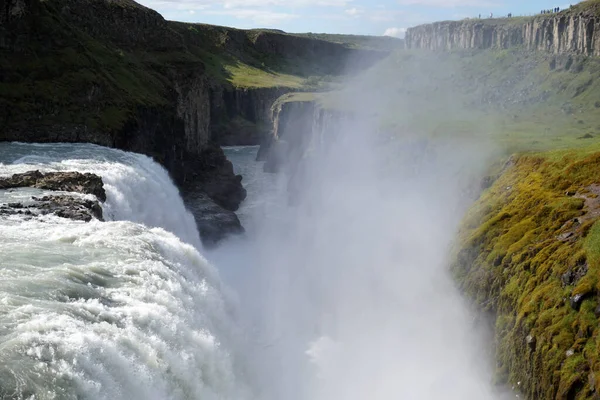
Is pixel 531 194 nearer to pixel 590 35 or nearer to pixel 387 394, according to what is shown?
pixel 387 394

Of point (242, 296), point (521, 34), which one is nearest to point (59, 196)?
point (242, 296)

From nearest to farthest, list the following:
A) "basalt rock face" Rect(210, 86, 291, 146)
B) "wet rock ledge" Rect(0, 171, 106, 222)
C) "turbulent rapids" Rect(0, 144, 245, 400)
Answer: "turbulent rapids" Rect(0, 144, 245, 400), "wet rock ledge" Rect(0, 171, 106, 222), "basalt rock face" Rect(210, 86, 291, 146)

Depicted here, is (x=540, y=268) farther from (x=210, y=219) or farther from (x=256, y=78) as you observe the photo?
(x=256, y=78)

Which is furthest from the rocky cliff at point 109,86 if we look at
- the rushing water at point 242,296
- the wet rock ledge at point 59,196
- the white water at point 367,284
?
the wet rock ledge at point 59,196

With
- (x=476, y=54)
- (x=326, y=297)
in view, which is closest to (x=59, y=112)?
(x=326, y=297)

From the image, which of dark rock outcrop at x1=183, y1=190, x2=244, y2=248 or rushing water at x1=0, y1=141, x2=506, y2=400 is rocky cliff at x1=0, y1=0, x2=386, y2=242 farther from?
rushing water at x1=0, y1=141, x2=506, y2=400

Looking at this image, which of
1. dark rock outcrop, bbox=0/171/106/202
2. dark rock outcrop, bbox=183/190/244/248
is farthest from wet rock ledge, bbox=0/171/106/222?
dark rock outcrop, bbox=183/190/244/248
